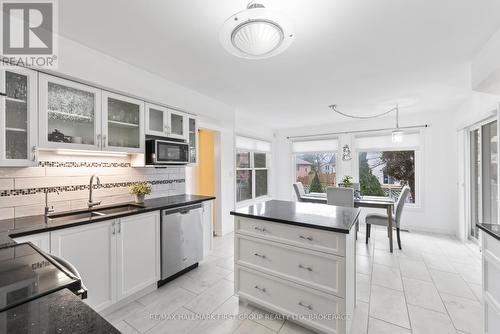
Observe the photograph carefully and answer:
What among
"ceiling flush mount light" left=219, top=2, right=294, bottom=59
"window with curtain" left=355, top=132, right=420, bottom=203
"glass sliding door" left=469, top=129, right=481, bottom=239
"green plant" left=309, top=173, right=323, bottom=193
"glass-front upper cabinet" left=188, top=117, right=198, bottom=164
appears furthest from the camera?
"green plant" left=309, top=173, right=323, bottom=193

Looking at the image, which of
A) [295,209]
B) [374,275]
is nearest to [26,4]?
[295,209]

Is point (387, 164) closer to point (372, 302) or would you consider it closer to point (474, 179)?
point (474, 179)

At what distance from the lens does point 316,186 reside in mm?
5980

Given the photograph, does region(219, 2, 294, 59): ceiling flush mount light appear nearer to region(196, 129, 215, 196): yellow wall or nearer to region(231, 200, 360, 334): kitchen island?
region(231, 200, 360, 334): kitchen island

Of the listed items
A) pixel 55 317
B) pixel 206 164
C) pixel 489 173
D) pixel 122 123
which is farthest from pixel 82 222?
pixel 489 173

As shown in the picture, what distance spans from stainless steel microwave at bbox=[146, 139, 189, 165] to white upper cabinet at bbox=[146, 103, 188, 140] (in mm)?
162

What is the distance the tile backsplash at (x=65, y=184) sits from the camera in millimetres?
1859

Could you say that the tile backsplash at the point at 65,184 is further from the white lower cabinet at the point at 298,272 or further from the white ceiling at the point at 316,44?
the white lower cabinet at the point at 298,272

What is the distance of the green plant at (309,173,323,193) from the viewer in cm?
594

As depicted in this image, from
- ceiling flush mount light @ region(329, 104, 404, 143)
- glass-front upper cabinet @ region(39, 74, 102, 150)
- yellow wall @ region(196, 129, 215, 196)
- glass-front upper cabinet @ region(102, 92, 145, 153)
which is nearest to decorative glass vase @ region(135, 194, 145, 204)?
glass-front upper cabinet @ region(102, 92, 145, 153)

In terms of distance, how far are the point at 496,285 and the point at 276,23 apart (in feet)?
6.68

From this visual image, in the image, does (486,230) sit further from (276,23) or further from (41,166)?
(41,166)

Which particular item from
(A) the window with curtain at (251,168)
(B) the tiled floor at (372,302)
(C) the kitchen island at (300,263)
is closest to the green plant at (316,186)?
(A) the window with curtain at (251,168)

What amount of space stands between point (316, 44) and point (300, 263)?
1.91m
